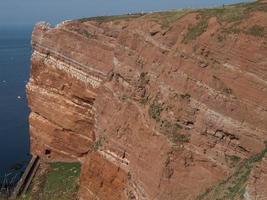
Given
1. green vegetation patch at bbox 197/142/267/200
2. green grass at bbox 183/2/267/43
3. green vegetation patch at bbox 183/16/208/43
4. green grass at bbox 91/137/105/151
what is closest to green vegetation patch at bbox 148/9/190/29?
green grass at bbox 183/2/267/43

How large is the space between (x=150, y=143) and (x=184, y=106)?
317 cm

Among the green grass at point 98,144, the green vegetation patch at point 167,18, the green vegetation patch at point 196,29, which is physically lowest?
the green grass at point 98,144

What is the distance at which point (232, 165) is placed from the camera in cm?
2783

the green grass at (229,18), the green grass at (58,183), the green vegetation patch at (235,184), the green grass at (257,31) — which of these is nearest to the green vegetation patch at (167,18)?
the green grass at (229,18)

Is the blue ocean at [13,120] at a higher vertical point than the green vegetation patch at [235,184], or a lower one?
lower

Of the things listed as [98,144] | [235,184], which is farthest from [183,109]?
[98,144]

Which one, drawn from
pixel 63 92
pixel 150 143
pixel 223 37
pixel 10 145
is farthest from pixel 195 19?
pixel 10 145

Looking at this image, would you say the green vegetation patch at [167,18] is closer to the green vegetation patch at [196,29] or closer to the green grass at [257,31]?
the green vegetation patch at [196,29]

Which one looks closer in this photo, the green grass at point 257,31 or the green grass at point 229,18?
the green grass at point 257,31

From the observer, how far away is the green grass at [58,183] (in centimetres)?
4444

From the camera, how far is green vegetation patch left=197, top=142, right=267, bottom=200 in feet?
77.5

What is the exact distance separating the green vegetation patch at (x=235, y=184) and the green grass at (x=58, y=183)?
1753 centimetres

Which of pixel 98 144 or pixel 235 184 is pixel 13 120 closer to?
pixel 98 144

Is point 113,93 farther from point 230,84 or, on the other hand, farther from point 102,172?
point 230,84
